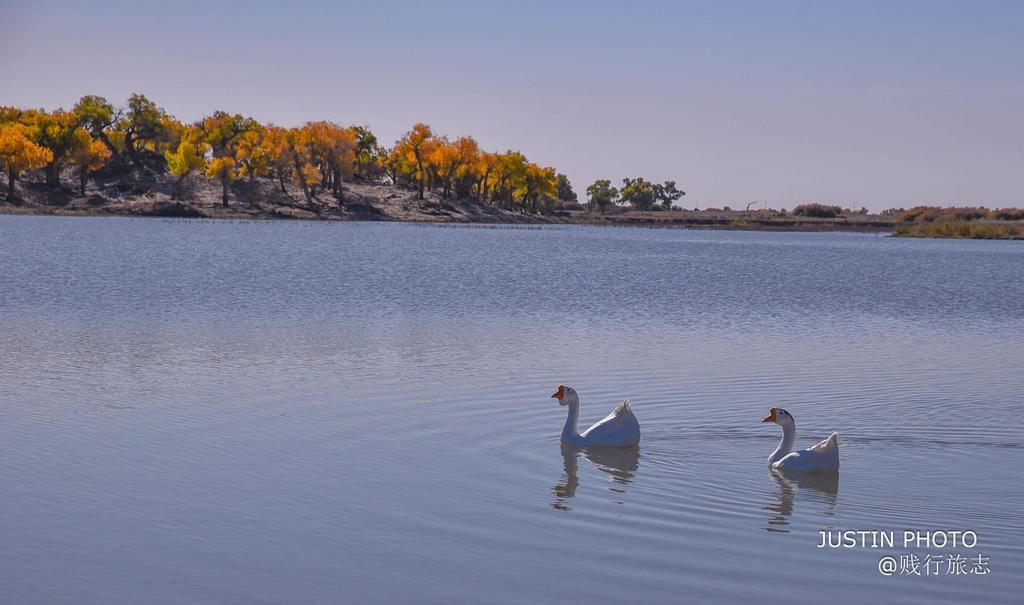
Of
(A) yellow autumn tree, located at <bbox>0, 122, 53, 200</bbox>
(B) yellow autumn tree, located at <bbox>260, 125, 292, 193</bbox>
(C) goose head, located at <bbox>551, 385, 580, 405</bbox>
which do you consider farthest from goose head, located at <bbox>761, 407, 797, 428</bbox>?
(B) yellow autumn tree, located at <bbox>260, 125, 292, 193</bbox>

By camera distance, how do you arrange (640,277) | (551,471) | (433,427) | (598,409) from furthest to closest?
1. (640,277)
2. (598,409)
3. (433,427)
4. (551,471)

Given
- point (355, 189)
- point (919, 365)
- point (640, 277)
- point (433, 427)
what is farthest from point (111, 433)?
point (355, 189)

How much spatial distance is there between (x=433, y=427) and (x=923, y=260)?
68099 mm

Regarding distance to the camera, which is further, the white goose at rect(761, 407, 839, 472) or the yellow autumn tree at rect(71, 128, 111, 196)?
the yellow autumn tree at rect(71, 128, 111, 196)

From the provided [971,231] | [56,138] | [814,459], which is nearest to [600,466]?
[814,459]

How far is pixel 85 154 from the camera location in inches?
4535

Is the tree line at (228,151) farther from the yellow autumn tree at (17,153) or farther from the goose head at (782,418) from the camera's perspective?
the goose head at (782,418)

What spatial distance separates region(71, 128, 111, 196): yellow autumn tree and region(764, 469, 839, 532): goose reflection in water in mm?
112898

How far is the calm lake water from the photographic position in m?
9.33

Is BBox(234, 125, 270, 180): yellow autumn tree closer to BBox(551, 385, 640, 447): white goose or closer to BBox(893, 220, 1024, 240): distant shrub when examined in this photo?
BBox(893, 220, 1024, 240): distant shrub

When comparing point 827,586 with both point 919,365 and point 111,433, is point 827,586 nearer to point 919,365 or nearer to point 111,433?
point 111,433

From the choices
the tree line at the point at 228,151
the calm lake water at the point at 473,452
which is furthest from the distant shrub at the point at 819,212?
the calm lake water at the point at 473,452

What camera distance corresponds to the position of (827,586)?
930cm

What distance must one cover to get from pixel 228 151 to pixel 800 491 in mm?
134266
